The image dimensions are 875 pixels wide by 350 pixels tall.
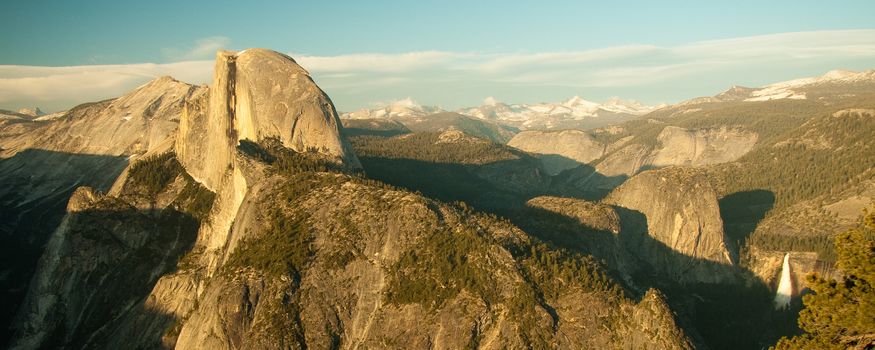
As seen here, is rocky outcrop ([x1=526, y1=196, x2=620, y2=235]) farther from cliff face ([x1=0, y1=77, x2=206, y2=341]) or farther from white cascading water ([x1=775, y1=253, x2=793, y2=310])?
cliff face ([x1=0, y1=77, x2=206, y2=341])

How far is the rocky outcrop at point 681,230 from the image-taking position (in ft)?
415

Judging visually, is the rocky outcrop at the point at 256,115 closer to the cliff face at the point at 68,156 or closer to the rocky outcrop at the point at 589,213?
the cliff face at the point at 68,156

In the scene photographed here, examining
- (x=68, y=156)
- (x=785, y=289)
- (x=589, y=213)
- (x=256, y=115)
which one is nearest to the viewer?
(x=256, y=115)

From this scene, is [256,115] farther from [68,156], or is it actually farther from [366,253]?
[68,156]

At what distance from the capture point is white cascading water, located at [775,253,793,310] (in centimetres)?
11044

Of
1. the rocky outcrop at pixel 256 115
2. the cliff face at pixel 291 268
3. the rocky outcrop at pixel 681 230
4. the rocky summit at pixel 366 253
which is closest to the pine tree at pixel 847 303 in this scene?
the rocky summit at pixel 366 253

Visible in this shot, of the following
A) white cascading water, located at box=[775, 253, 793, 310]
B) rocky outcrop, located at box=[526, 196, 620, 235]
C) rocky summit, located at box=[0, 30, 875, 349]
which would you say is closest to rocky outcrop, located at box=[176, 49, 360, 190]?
rocky summit, located at box=[0, 30, 875, 349]

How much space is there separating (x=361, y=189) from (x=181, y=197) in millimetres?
40709

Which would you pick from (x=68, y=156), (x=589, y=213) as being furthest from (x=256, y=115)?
(x=68, y=156)

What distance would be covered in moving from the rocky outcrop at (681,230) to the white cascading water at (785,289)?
10.6m

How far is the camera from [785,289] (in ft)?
372

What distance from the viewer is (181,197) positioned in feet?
363

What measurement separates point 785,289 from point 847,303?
94.9m

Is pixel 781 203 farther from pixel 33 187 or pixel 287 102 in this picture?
pixel 33 187
